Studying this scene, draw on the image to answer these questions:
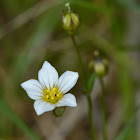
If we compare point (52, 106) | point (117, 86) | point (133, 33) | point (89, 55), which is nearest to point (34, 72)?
point (89, 55)

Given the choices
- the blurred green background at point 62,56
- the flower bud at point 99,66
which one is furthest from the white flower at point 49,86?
the blurred green background at point 62,56

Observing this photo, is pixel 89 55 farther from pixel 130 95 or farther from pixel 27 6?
pixel 27 6

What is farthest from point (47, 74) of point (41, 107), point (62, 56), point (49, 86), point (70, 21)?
point (62, 56)

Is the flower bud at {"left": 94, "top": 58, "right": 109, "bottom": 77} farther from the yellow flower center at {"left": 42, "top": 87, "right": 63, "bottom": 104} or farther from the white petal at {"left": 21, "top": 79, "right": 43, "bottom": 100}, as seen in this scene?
the white petal at {"left": 21, "top": 79, "right": 43, "bottom": 100}

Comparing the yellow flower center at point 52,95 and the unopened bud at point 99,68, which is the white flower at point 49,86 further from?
the unopened bud at point 99,68

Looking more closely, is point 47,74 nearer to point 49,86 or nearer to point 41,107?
point 49,86

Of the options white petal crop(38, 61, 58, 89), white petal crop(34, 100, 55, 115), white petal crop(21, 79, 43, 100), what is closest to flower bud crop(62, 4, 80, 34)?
white petal crop(38, 61, 58, 89)

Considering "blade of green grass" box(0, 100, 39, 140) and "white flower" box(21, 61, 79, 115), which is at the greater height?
"white flower" box(21, 61, 79, 115)
